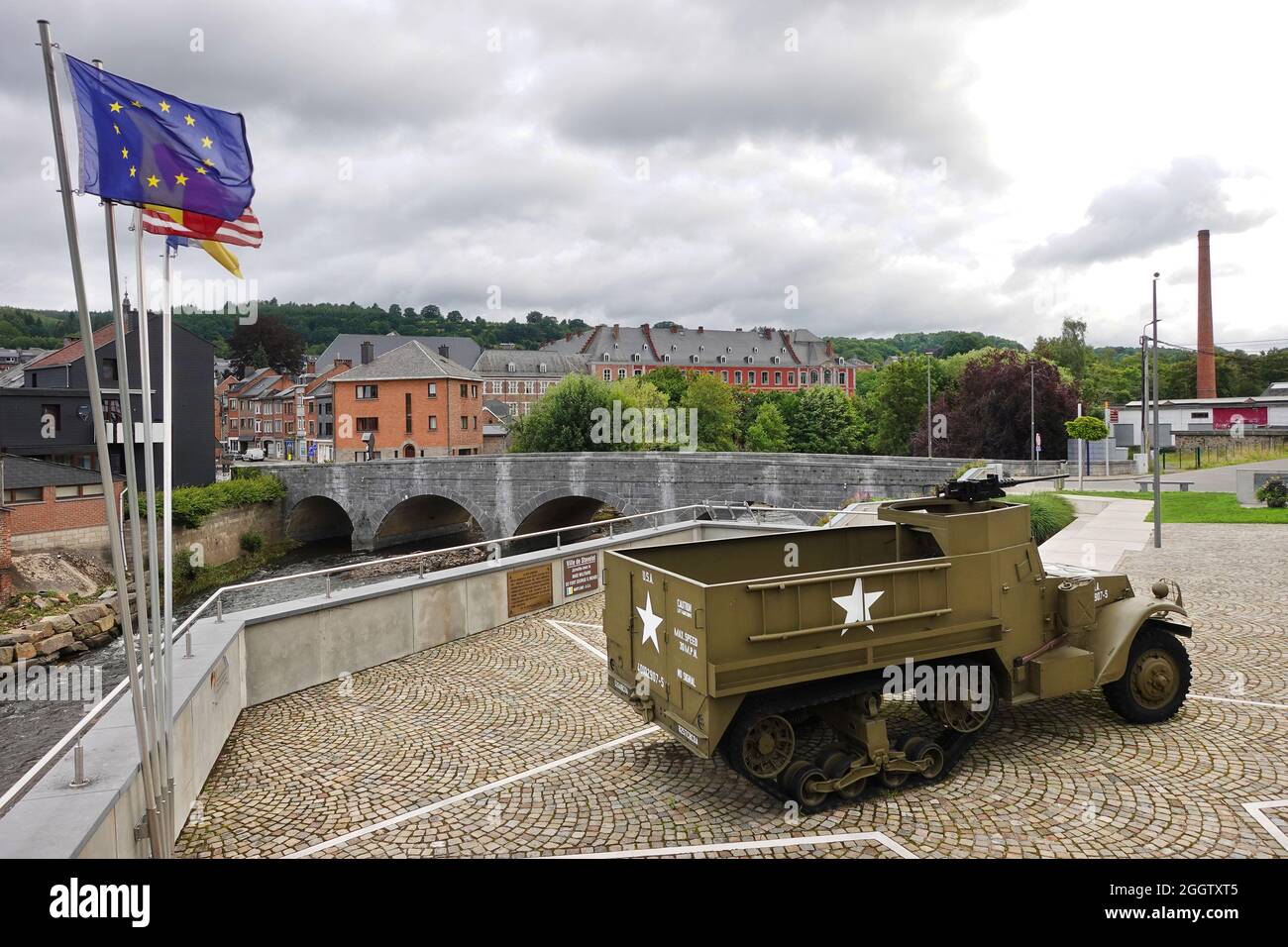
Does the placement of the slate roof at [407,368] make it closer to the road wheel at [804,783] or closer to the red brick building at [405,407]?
the red brick building at [405,407]

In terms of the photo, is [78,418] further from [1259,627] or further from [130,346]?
[1259,627]

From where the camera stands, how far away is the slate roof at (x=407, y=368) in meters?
61.9

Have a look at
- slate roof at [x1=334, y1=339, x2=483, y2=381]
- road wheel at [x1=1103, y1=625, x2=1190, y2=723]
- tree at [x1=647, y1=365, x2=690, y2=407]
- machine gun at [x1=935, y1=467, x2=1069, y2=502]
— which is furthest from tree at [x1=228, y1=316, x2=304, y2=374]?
road wheel at [x1=1103, y1=625, x2=1190, y2=723]

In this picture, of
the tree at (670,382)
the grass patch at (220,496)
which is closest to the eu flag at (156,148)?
the grass patch at (220,496)

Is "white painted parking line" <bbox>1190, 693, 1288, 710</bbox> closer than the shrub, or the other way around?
"white painted parking line" <bbox>1190, 693, 1288, 710</bbox>

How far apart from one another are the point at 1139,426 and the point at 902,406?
16.5 m

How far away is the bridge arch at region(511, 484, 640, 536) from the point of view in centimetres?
4203

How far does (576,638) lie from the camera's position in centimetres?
1295

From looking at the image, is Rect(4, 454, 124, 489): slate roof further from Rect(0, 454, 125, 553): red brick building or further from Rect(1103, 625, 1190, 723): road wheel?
Rect(1103, 625, 1190, 723): road wheel

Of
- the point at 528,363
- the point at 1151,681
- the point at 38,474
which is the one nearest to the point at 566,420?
the point at 38,474

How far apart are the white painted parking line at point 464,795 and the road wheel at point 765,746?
82.5 inches

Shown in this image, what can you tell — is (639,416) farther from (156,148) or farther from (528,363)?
(156,148)

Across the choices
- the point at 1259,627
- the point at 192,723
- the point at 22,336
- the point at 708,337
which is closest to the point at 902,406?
the point at 708,337

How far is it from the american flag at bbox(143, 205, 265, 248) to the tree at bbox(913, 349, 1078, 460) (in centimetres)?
4584
